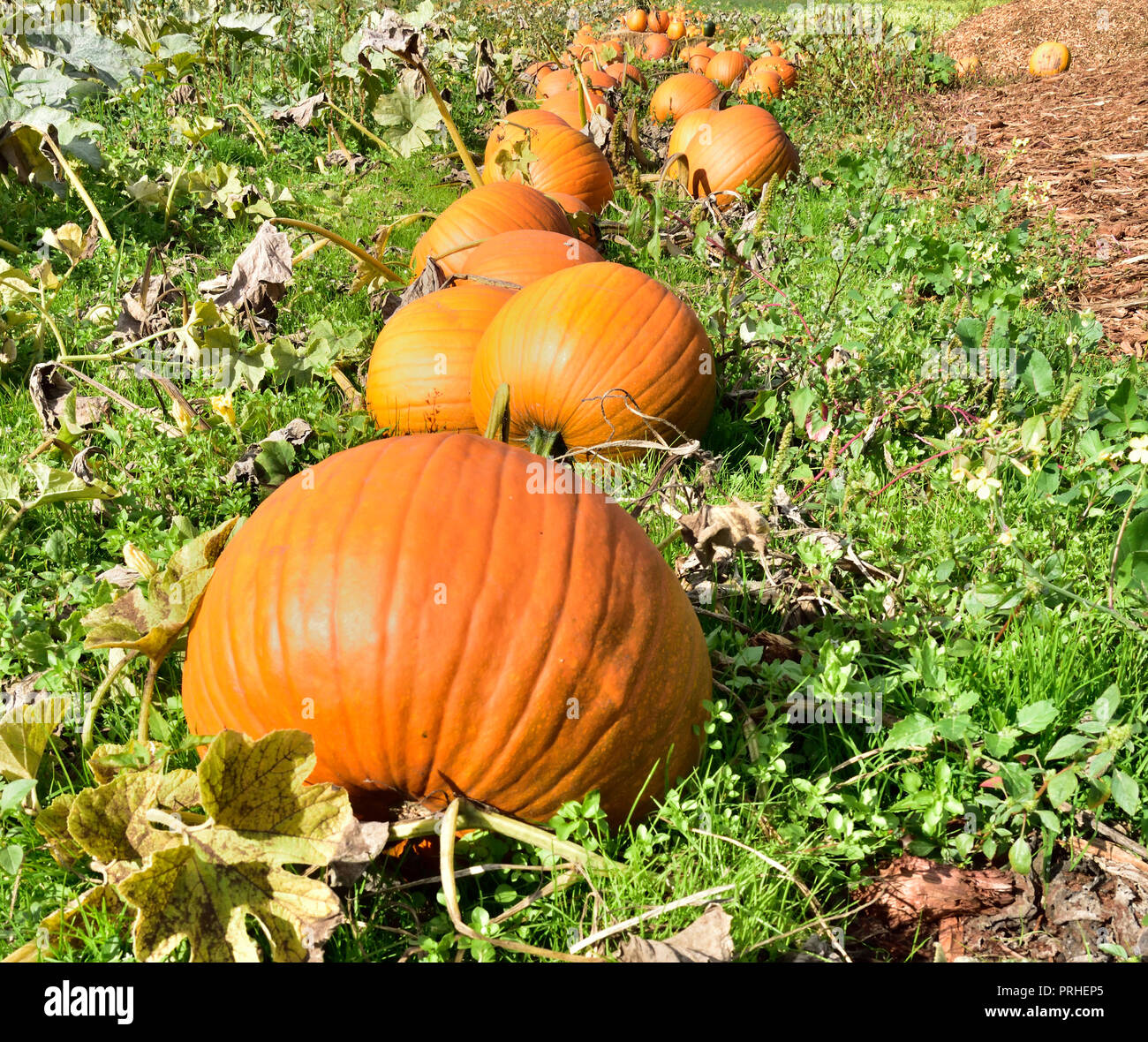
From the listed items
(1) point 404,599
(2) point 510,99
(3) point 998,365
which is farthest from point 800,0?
(1) point 404,599

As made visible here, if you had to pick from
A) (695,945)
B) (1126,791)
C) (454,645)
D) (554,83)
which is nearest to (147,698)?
(454,645)

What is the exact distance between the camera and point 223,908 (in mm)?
1638

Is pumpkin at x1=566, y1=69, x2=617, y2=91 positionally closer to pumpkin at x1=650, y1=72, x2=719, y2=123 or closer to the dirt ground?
pumpkin at x1=650, y1=72, x2=719, y2=123

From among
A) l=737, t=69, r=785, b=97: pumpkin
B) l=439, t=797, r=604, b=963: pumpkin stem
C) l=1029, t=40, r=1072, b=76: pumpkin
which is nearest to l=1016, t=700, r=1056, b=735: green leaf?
l=439, t=797, r=604, b=963: pumpkin stem

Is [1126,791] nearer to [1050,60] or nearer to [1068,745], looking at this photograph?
[1068,745]

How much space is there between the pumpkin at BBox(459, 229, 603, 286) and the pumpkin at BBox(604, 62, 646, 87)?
4571 millimetres

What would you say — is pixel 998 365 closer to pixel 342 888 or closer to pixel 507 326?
pixel 507 326

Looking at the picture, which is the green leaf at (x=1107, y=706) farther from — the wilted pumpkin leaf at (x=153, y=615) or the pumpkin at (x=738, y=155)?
the pumpkin at (x=738, y=155)

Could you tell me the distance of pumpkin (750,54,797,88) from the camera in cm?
954

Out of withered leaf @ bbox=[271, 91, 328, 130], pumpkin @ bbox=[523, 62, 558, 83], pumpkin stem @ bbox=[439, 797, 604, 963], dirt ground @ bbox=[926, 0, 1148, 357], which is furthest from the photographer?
pumpkin @ bbox=[523, 62, 558, 83]

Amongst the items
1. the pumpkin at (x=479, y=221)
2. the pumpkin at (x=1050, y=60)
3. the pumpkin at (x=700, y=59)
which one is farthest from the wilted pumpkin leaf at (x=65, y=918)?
the pumpkin at (x=1050, y=60)

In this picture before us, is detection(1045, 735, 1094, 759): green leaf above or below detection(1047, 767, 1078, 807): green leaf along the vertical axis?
above

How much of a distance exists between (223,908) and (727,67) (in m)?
10.0

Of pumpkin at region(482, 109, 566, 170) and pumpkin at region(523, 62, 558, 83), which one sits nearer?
pumpkin at region(482, 109, 566, 170)
